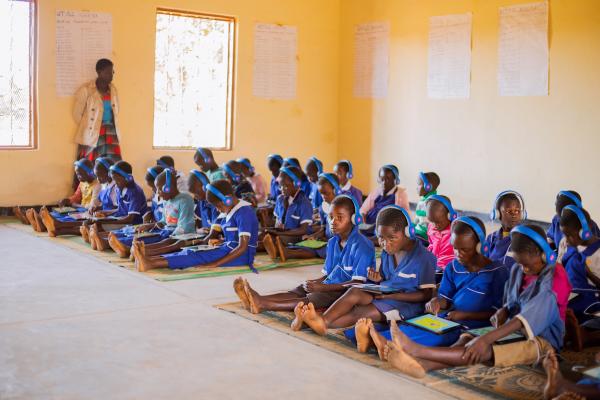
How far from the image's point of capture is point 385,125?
11203 mm

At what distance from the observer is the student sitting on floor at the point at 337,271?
470 centimetres

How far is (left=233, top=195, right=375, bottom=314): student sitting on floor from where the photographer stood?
470 cm

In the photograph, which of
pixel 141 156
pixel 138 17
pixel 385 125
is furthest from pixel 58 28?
pixel 385 125

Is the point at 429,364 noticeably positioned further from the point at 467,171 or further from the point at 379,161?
the point at 379,161

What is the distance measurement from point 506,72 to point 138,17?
16.3 ft

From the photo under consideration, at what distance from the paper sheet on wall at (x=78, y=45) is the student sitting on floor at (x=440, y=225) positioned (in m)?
5.91

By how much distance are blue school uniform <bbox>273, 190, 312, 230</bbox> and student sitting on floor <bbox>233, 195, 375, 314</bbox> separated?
7.67 feet

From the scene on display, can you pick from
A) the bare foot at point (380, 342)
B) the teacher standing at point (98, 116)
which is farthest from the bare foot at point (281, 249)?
the teacher standing at point (98, 116)

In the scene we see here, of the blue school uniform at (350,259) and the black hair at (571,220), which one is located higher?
the black hair at (571,220)

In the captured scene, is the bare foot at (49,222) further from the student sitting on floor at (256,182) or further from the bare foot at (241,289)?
the bare foot at (241,289)

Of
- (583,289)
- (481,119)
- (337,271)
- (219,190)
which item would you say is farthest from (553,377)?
(481,119)

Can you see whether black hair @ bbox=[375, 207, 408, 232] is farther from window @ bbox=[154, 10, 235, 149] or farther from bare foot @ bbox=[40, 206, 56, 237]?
window @ bbox=[154, 10, 235, 149]

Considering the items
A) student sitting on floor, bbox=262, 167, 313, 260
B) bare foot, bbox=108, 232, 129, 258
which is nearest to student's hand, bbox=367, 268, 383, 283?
student sitting on floor, bbox=262, 167, 313, 260

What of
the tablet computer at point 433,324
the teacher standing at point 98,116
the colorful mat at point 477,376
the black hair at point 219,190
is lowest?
the colorful mat at point 477,376
